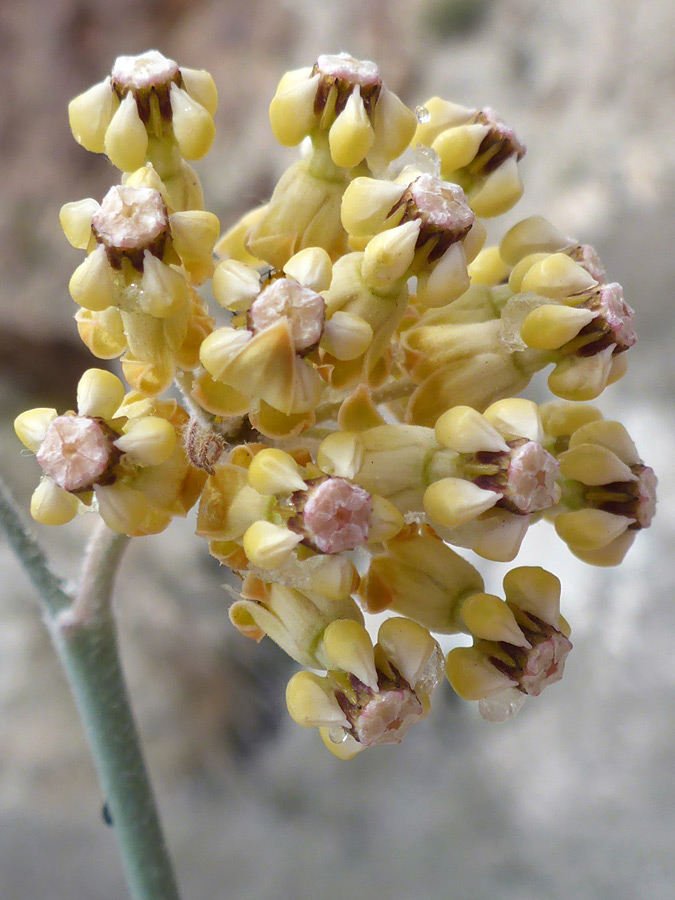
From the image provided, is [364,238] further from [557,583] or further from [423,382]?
[557,583]

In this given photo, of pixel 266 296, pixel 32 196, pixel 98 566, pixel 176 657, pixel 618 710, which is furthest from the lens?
pixel 32 196

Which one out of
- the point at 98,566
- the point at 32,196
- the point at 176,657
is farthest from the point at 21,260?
the point at 98,566

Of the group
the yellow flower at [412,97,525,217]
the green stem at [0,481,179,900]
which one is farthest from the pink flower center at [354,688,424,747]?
the yellow flower at [412,97,525,217]

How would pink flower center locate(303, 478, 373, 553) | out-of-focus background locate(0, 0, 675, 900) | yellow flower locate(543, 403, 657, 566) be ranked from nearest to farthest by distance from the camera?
pink flower center locate(303, 478, 373, 553)
yellow flower locate(543, 403, 657, 566)
out-of-focus background locate(0, 0, 675, 900)

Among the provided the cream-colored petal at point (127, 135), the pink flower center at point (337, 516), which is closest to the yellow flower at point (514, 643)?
the pink flower center at point (337, 516)

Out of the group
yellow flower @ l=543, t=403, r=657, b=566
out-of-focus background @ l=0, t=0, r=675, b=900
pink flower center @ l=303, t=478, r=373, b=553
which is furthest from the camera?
out-of-focus background @ l=0, t=0, r=675, b=900

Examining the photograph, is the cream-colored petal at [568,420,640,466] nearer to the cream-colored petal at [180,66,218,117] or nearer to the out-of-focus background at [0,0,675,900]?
the cream-colored petal at [180,66,218,117]

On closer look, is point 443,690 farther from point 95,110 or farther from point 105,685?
point 95,110
